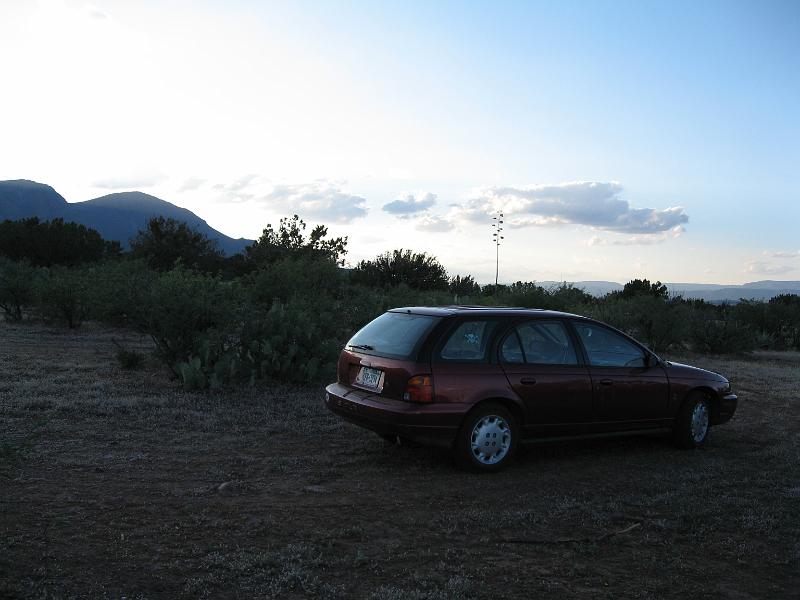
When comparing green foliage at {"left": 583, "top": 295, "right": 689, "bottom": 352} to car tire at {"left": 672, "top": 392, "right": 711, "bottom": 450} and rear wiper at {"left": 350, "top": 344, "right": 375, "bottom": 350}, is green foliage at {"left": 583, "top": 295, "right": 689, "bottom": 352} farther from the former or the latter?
rear wiper at {"left": 350, "top": 344, "right": 375, "bottom": 350}

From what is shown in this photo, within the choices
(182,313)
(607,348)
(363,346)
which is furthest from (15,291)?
(607,348)

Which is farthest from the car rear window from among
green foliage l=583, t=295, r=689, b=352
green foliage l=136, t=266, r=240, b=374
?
green foliage l=583, t=295, r=689, b=352

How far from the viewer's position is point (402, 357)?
6656 millimetres

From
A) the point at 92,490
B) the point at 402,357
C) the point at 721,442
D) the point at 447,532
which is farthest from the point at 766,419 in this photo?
the point at 92,490

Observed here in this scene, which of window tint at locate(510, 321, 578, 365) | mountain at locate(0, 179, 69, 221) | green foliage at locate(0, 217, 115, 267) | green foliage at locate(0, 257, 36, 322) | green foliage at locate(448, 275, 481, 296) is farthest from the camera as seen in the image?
mountain at locate(0, 179, 69, 221)

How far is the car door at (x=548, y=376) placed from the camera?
696cm

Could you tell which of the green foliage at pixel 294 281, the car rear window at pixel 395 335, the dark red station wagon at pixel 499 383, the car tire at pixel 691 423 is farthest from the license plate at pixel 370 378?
the green foliage at pixel 294 281

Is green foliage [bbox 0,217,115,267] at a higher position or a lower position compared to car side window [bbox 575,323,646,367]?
higher

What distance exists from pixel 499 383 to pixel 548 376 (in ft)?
1.99

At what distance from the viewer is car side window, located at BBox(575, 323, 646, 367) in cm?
755

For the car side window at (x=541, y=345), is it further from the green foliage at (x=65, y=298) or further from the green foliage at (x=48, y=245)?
the green foliage at (x=48, y=245)

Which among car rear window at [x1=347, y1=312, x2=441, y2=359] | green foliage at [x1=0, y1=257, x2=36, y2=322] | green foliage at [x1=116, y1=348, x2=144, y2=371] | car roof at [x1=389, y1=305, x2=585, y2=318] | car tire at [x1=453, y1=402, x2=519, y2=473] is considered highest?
green foliage at [x1=0, y1=257, x2=36, y2=322]

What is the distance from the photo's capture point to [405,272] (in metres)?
38.0

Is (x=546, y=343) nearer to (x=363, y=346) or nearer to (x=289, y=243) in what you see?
(x=363, y=346)
